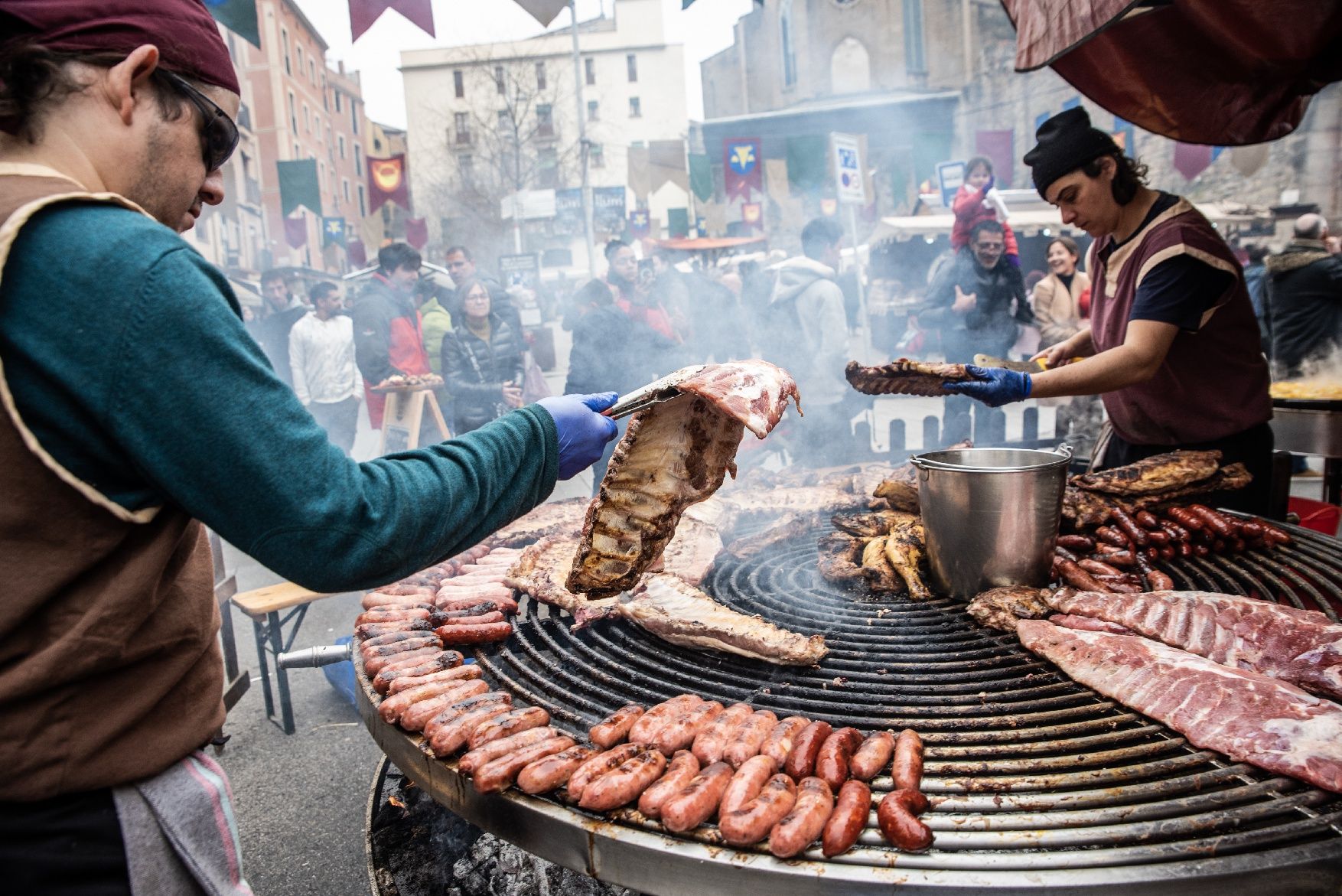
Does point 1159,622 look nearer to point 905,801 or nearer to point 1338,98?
point 905,801

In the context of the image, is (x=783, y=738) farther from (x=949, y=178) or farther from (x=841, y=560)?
(x=949, y=178)

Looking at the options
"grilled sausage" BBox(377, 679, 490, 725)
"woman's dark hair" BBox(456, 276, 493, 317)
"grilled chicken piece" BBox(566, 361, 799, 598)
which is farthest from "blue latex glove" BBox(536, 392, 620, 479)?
"woman's dark hair" BBox(456, 276, 493, 317)

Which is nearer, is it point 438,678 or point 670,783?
point 670,783

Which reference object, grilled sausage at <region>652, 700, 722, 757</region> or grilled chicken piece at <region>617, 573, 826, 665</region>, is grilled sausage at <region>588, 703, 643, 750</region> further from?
grilled chicken piece at <region>617, 573, 826, 665</region>

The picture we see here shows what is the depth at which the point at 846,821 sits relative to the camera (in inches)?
68.1

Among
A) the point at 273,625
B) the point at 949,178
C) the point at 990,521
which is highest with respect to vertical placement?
the point at 949,178

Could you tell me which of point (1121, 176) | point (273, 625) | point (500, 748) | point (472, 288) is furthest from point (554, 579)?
point (472, 288)

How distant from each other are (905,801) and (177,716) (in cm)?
158

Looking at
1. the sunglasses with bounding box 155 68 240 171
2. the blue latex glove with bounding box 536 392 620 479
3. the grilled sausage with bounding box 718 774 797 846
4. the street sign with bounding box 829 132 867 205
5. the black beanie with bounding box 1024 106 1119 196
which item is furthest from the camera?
the street sign with bounding box 829 132 867 205

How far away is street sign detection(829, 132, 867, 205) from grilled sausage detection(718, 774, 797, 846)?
38.8 feet

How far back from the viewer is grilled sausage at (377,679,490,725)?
7.64 ft

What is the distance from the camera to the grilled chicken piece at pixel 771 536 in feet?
12.9

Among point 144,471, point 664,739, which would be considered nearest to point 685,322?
point 664,739

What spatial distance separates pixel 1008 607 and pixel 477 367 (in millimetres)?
7068
